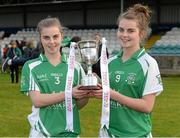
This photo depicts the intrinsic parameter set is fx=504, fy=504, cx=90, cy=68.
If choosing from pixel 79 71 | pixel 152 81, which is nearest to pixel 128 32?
pixel 152 81

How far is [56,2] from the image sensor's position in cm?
2964

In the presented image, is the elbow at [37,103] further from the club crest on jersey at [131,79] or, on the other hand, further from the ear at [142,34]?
the ear at [142,34]

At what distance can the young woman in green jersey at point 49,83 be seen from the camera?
10.9 ft

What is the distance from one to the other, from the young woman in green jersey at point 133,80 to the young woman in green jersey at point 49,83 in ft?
0.85

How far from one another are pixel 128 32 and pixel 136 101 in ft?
1.46

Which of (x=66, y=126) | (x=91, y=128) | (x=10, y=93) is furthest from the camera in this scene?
(x=10, y=93)

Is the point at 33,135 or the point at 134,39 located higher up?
the point at 134,39

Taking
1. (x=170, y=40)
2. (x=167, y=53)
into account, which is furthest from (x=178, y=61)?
(x=170, y=40)

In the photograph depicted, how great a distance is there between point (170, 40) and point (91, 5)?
757 centimetres

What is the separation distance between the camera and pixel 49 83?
338cm

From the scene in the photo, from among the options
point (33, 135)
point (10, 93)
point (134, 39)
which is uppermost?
point (134, 39)

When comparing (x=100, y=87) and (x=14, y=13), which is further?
(x=14, y=13)

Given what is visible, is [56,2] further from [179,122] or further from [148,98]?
[148,98]

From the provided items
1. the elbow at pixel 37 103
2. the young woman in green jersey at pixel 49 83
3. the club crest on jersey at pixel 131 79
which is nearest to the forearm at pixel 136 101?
the club crest on jersey at pixel 131 79
